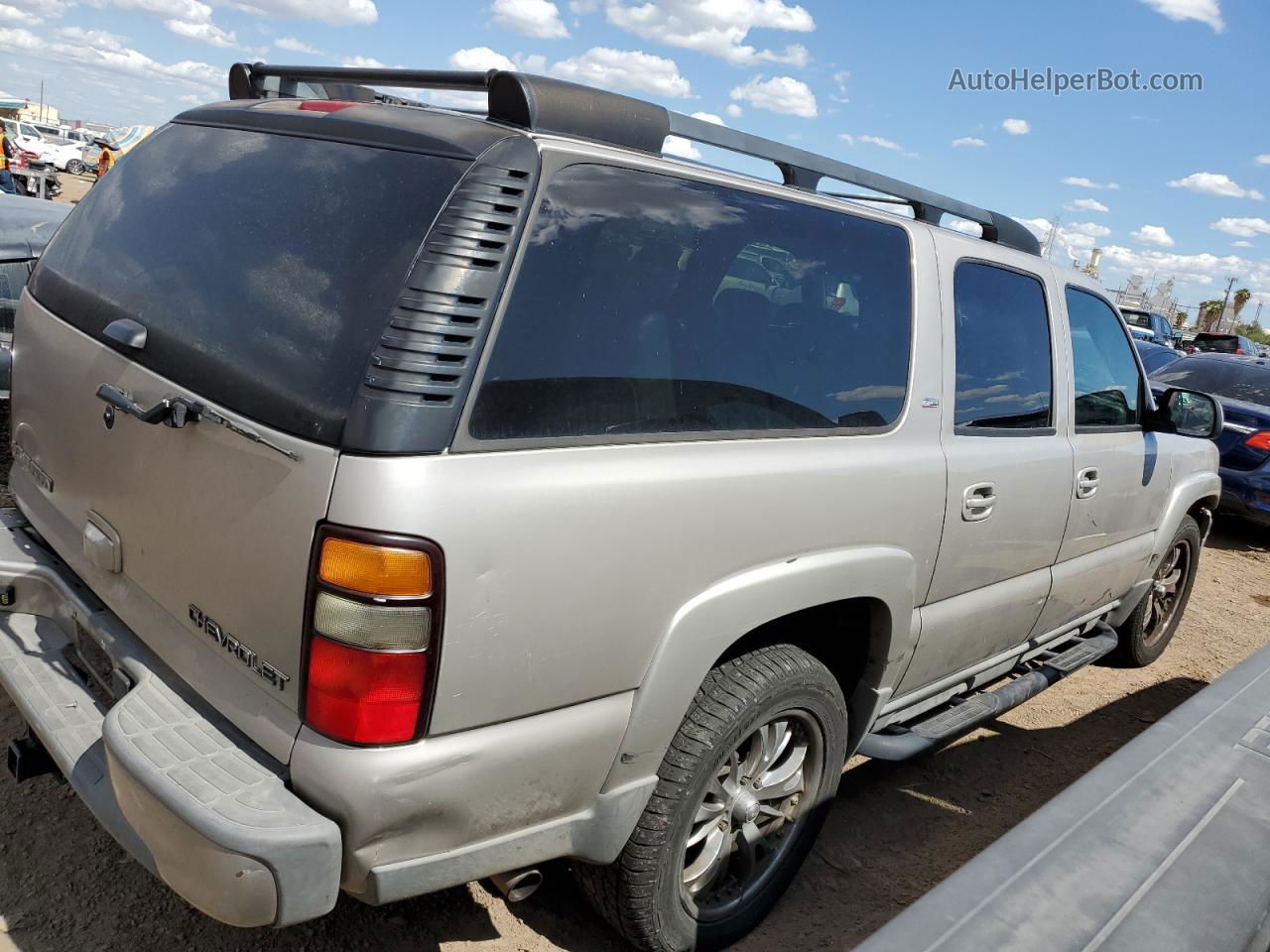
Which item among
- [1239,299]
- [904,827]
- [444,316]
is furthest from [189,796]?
[1239,299]

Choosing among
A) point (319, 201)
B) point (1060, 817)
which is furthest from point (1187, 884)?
point (319, 201)

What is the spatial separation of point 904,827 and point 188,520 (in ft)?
8.70

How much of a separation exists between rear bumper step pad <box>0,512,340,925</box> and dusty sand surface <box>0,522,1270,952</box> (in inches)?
24.8

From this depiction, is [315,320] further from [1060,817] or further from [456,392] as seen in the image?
[1060,817]

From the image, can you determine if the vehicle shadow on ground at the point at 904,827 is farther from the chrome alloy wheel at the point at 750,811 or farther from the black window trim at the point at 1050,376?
the black window trim at the point at 1050,376

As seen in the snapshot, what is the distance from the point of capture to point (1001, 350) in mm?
3350

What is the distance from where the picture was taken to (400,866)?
6.13ft

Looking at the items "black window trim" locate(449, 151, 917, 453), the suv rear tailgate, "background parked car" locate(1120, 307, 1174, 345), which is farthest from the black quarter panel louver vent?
"background parked car" locate(1120, 307, 1174, 345)

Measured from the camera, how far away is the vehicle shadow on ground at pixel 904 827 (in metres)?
2.81

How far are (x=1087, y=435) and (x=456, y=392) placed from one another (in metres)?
2.80

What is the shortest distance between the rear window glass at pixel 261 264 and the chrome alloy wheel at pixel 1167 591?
14.6 ft

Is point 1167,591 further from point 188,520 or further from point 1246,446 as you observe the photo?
point 188,520

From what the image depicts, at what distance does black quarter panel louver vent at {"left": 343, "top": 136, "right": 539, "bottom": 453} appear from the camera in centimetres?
177

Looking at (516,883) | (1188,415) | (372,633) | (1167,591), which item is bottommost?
(516,883)
